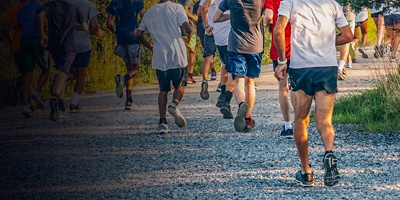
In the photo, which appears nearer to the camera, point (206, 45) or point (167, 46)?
point (167, 46)

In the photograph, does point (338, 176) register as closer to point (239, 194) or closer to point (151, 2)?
point (239, 194)

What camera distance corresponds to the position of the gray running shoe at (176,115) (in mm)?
12164

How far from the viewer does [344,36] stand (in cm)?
841

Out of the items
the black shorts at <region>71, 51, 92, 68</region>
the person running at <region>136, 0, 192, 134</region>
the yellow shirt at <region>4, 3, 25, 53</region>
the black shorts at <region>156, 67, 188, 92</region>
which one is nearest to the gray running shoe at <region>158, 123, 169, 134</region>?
the person running at <region>136, 0, 192, 134</region>

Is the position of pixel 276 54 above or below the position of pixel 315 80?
below

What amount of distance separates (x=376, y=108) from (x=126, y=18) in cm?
456

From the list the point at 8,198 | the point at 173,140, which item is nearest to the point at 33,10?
the point at 173,140

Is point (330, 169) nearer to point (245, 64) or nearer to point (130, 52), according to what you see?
point (245, 64)

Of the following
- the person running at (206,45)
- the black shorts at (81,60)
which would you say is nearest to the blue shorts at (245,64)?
the person running at (206,45)

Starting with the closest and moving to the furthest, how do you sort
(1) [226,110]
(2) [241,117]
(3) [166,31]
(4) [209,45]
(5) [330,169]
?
(5) [330,169] < (2) [241,117] < (3) [166,31] < (1) [226,110] < (4) [209,45]

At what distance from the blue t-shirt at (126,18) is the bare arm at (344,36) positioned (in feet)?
22.7

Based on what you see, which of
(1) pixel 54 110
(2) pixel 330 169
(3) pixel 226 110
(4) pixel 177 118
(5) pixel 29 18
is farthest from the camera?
(5) pixel 29 18

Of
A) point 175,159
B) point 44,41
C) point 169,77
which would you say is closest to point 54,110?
point 44,41

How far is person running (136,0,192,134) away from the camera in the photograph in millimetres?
12133
